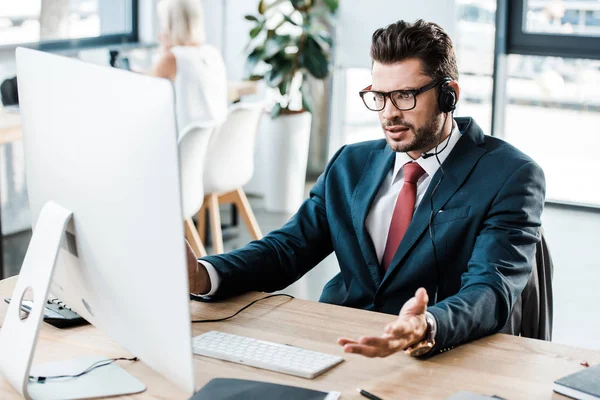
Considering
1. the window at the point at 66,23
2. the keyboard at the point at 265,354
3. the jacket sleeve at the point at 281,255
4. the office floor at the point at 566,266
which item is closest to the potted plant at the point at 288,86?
the office floor at the point at 566,266

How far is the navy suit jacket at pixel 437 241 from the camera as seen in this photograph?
175 centimetres

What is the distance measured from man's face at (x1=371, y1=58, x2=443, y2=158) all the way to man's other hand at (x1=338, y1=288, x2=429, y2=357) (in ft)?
1.75

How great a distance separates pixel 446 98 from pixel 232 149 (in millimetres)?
2226

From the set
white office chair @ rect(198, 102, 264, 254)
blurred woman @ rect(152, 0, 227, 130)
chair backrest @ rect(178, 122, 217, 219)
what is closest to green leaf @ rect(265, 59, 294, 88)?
blurred woman @ rect(152, 0, 227, 130)

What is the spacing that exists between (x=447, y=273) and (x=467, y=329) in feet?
1.01

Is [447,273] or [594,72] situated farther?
[594,72]

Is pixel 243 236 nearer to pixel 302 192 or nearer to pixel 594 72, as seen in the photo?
pixel 302 192

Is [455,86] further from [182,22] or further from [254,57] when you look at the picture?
[254,57]

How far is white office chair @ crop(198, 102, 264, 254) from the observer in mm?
3963

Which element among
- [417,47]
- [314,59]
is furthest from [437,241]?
[314,59]

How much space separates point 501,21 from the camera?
5469 millimetres

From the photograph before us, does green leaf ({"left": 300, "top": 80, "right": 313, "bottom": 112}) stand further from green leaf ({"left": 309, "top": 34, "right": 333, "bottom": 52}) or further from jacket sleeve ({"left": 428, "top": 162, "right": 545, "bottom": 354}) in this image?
jacket sleeve ({"left": 428, "top": 162, "right": 545, "bottom": 354})

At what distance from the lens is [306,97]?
5.73 metres

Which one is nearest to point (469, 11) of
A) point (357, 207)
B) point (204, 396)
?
point (357, 207)
